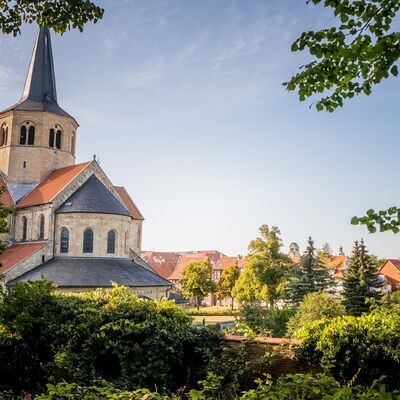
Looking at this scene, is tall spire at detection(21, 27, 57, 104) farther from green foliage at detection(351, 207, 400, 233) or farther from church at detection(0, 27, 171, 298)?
green foliage at detection(351, 207, 400, 233)

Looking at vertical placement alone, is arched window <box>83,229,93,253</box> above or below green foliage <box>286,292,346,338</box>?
above

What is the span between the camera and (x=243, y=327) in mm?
10656

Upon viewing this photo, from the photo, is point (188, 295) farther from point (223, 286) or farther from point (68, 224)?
point (68, 224)

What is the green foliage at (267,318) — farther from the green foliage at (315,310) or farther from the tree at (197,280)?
the tree at (197,280)

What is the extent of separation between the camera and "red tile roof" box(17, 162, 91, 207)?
32.1 meters

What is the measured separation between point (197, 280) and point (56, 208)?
87.4 ft

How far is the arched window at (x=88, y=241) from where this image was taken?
100 feet

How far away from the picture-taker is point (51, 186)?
33.2 meters

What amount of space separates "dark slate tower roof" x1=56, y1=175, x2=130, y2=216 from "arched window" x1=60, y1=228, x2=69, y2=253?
4.71 feet

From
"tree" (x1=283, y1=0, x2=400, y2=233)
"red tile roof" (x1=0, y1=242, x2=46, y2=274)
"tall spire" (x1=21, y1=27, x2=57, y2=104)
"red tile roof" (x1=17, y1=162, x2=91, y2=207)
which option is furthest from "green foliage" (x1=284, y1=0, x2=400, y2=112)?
"tall spire" (x1=21, y1=27, x2=57, y2=104)

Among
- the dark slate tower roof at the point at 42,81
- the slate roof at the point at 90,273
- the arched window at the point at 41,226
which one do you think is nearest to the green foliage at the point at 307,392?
the slate roof at the point at 90,273

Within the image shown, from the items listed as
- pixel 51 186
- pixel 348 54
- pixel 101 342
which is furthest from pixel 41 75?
pixel 348 54

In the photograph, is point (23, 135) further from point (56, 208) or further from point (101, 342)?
point (101, 342)

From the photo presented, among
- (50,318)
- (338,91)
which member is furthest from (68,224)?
(338,91)
